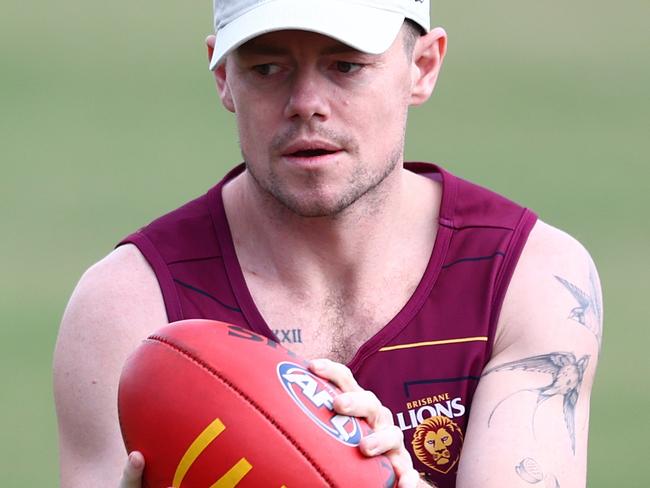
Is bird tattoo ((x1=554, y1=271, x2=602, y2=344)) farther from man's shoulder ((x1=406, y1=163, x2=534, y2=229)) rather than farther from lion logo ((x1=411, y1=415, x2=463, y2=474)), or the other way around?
lion logo ((x1=411, y1=415, x2=463, y2=474))

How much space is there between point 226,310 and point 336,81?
0.60 metres

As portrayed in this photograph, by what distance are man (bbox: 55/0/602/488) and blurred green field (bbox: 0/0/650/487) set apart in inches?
81.4

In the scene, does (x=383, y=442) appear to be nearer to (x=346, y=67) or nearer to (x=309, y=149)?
(x=309, y=149)

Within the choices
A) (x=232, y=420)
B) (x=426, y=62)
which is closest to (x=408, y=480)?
(x=232, y=420)

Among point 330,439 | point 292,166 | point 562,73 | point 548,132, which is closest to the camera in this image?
point 330,439

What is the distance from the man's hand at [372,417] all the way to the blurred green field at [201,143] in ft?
8.58

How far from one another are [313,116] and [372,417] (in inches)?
27.7

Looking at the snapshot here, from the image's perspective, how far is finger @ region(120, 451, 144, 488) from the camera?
3.01 metres

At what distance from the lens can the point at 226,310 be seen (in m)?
3.67

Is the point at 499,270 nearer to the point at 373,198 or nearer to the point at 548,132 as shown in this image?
the point at 373,198

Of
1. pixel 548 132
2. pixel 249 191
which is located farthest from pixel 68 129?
pixel 249 191

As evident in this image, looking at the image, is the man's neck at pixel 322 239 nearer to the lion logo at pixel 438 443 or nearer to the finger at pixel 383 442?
the lion logo at pixel 438 443

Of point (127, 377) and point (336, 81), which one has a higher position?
point (336, 81)

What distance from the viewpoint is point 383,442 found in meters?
3.05
